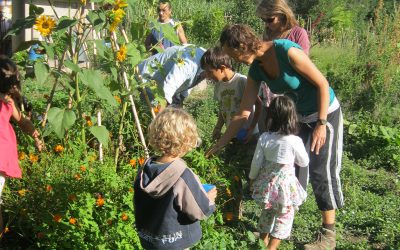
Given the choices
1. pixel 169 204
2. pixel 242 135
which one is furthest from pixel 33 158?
pixel 242 135

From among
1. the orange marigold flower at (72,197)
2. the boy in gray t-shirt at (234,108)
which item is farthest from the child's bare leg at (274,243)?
the orange marigold flower at (72,197)

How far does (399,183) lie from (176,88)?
2165 mm

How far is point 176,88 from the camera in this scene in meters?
4.25

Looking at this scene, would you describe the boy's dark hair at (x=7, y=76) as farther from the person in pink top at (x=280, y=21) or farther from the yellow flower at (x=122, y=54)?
the person in pink top at (x=280, y=21)

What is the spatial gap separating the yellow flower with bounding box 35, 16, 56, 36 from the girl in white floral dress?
4.46 feet

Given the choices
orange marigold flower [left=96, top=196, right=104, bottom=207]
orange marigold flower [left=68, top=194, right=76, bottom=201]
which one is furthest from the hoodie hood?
orange marigold flower [left=68, top=194, right=76, bottom=201]

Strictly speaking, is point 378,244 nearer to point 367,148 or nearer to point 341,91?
point 367,148

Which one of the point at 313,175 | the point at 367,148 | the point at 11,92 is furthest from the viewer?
the point at 367,148

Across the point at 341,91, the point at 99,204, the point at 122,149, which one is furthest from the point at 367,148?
the point at 99,204

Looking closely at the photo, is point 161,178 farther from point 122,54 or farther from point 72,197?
point 122,54

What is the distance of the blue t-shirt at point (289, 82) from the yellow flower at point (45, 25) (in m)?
1.27

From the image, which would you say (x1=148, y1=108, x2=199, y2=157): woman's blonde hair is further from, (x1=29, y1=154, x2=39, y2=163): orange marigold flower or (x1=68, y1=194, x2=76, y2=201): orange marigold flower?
(x1=29, y1=154, x2=39, y2=163): orange marigold flower

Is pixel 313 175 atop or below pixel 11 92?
below

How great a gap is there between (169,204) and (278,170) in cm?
123
